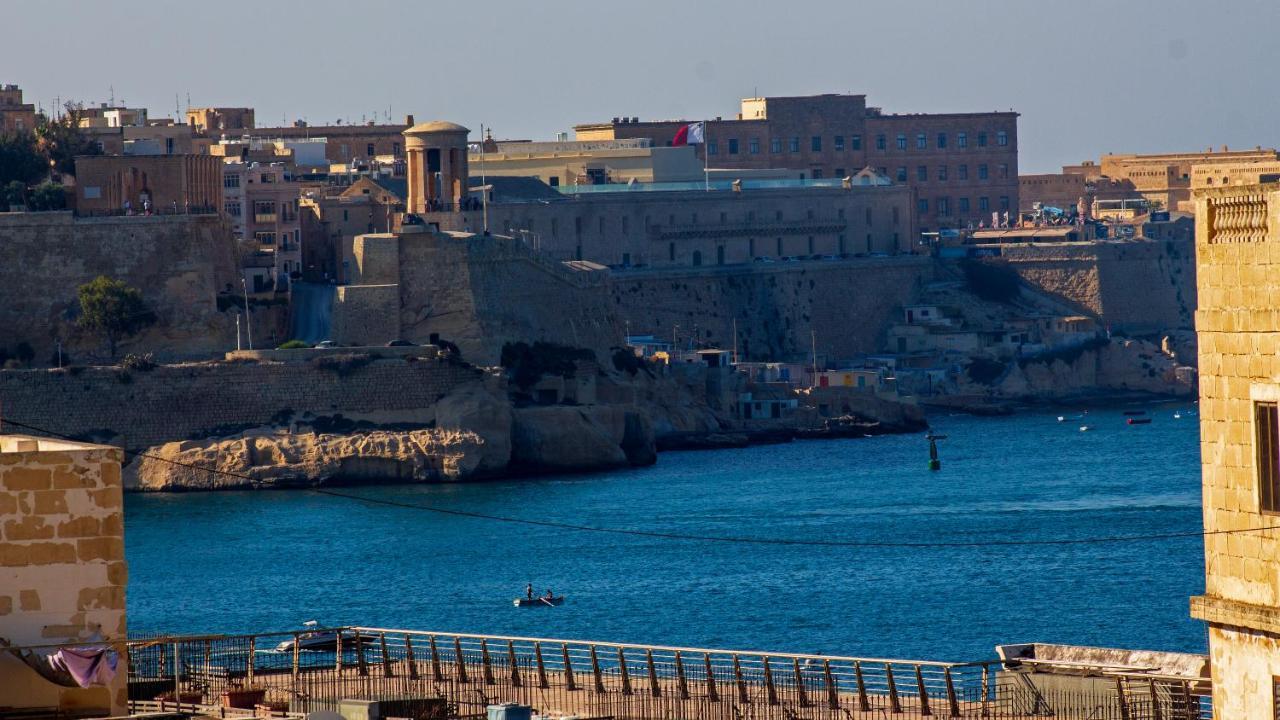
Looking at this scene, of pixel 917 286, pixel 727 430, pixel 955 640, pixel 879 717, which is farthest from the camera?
pixel 917 286

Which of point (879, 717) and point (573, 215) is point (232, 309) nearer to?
point (573, 215)

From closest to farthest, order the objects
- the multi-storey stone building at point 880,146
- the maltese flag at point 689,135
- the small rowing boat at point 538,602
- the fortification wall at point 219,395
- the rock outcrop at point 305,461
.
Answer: the small rowing boat at point 538,602 < the rock outcrop at point 305,461 < the fortification wall at point 219,395 < the maltese flag at point 689,135 < the multi-storey stone building at point 880,146

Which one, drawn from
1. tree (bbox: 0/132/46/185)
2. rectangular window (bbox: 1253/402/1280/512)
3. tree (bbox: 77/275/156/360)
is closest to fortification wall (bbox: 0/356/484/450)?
tree (bbox: 77/275/156/360)

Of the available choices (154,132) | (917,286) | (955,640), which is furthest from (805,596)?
(917,286)

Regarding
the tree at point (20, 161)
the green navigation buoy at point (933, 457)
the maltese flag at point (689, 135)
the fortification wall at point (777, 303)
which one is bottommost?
the green navigation buoy at point (933, 457)

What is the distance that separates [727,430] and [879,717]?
53772 millimetres

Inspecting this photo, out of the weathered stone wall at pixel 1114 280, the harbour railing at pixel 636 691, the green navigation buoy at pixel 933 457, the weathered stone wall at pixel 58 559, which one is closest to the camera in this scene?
the weathered stone wall at pixel 58 559

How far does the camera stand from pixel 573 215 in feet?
269

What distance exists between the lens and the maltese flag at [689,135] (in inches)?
3873

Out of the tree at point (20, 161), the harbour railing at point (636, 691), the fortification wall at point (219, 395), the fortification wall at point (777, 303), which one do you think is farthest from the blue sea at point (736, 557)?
the harbour railing at point (636, 691)

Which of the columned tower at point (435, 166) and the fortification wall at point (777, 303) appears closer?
the columned tower at point (435, 166)

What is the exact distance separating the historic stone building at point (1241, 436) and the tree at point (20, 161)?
58.7 metres

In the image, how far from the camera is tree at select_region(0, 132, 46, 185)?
68188 millimetres

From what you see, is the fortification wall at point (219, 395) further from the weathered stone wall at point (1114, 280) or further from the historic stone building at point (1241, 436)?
the historic stone building at point (1241, 436)
